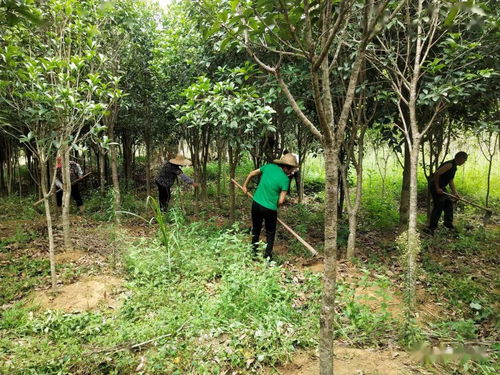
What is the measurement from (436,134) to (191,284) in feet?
24.2

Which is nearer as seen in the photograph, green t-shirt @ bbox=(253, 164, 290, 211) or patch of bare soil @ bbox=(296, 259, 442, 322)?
patch of bare soil @ bbox=(296, 259, 442, 322)

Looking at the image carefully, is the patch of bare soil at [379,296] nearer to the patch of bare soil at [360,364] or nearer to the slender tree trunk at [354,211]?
the slender tree trunk at [354,211]

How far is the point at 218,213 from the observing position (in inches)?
374

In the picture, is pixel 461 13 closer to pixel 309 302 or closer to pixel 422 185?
pixel 309 302

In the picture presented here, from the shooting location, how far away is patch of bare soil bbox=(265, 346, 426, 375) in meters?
2.74

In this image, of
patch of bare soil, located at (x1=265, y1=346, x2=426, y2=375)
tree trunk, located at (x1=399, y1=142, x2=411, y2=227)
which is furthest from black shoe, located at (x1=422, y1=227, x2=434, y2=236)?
patch of bare soil, located at (x1=265, y1=346, x2=426, y2=375)

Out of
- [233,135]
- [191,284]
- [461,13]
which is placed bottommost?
[191,284]

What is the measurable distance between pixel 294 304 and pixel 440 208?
17.4 ft

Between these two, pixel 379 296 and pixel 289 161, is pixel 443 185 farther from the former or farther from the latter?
pixel 379 296

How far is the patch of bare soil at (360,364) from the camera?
9.00ft

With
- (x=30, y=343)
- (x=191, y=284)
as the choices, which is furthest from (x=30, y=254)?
(x=191, y=284)

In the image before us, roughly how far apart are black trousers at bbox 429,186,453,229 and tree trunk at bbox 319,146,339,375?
6.66 metres

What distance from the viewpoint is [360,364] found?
2844 mm

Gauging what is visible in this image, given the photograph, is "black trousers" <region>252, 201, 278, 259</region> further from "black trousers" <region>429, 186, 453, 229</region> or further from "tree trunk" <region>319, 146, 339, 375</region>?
"black trousers" <region>429, 186, 453, 229</region>
